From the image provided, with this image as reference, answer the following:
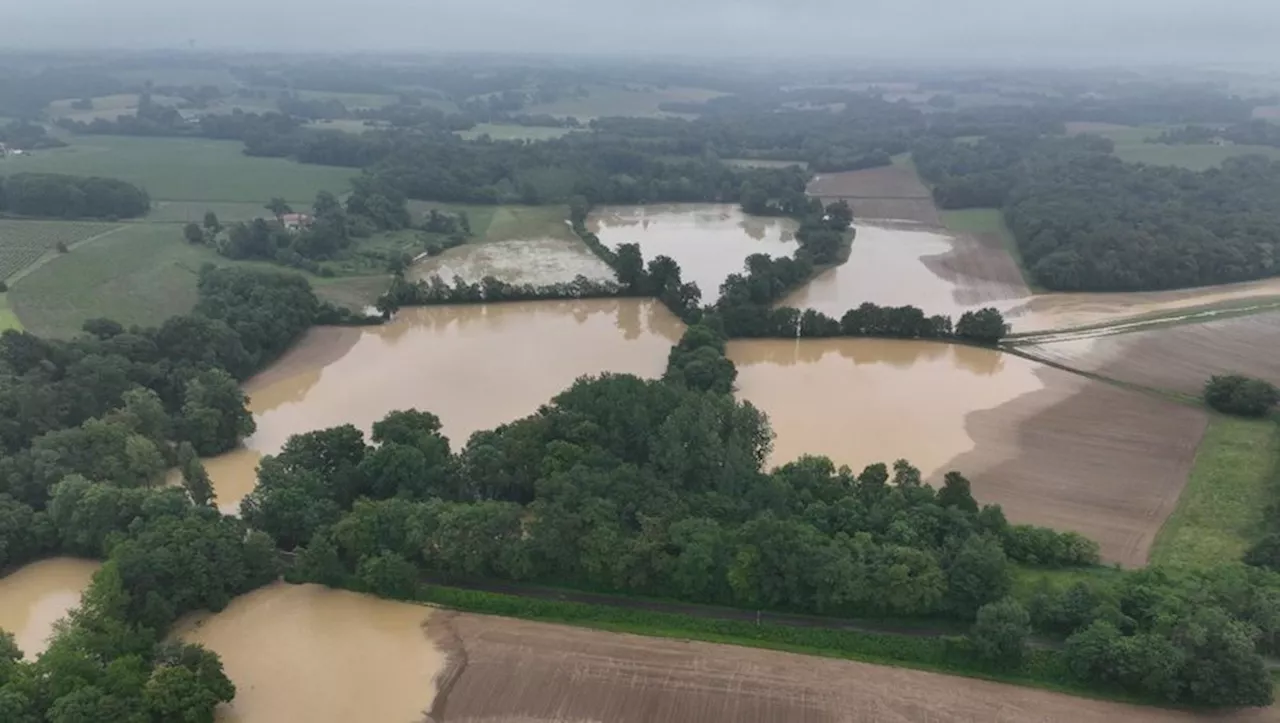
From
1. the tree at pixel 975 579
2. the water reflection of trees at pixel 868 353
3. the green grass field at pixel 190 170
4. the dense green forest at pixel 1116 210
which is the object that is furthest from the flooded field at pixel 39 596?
Answer: the green grass field at pixel 190 170

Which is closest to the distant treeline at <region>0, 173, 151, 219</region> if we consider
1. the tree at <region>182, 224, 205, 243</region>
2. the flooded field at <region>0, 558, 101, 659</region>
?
the tree at <region>182, 224, 205, 243</region>

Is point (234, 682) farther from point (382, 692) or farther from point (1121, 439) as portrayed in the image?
point (1121, 439)

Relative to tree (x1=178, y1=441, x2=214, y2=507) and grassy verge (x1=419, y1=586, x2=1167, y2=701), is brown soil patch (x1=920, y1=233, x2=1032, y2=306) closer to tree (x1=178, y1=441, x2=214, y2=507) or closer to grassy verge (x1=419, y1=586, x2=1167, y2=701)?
grassy verge (x1=419, y1=586, x2=1167, y2=701)

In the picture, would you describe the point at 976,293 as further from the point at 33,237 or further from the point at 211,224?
the point at 33,237

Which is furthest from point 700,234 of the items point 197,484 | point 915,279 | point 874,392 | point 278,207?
point 197,484

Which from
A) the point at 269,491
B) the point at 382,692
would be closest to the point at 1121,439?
the point at 382,692

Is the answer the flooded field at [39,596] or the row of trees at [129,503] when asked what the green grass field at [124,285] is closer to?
the row of trees at [129,503]
